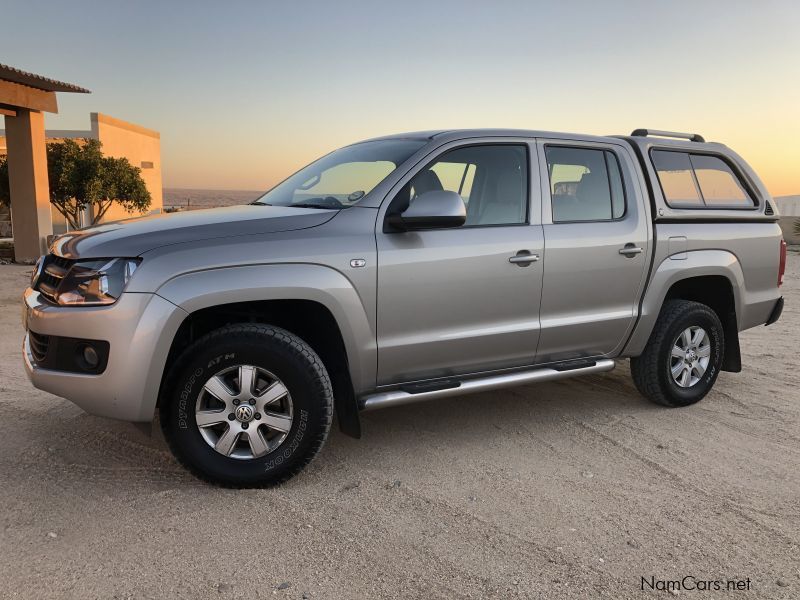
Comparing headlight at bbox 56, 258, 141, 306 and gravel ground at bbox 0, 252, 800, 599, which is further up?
headlight at bbox 56, 258, 141, 306

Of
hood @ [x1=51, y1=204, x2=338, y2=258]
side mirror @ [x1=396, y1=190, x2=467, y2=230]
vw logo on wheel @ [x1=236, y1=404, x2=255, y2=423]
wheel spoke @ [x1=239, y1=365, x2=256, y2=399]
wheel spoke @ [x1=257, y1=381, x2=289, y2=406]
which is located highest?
side mirror @ [x1=396, y1=190, x2=467, y2=230]

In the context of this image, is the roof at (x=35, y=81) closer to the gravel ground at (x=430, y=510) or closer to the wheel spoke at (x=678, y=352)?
the gravel ground at (x=430, y=510)

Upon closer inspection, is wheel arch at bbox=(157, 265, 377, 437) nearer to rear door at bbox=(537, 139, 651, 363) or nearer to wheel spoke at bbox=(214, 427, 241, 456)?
wheel spoke at bbox=(214, 427, 241, 456)

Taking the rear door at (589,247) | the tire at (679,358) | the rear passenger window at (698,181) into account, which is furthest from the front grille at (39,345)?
the rear passenger window at (698,181)

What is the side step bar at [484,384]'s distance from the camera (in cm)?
377

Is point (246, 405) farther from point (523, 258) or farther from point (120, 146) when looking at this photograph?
point (120, 146)

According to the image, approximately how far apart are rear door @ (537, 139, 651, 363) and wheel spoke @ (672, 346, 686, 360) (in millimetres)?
531

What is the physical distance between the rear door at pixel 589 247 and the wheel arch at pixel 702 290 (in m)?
0.14

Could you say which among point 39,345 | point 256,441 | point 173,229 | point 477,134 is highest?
point 477,134

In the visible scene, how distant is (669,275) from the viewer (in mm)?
4852

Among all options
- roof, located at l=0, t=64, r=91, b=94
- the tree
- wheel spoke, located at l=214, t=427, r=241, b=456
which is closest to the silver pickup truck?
wheel spoke, located at l=214, t=427, r=241, b=456

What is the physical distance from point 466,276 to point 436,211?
52cm

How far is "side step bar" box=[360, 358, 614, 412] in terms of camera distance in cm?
377

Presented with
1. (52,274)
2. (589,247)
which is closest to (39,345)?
(52,274)
